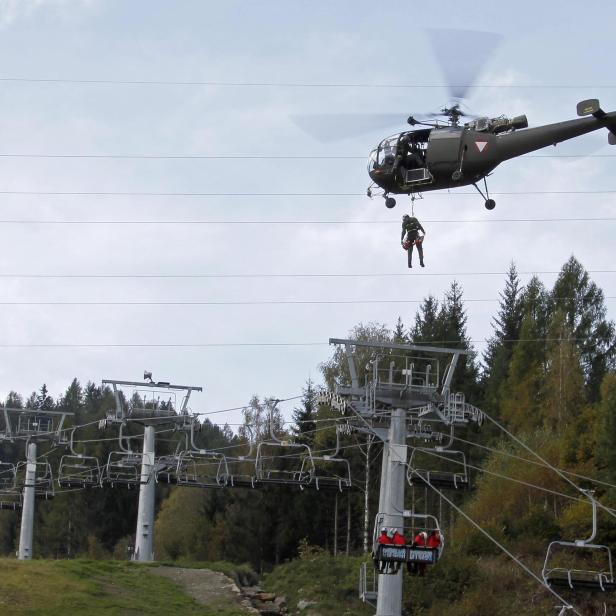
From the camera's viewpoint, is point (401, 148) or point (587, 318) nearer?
point (401, 148)

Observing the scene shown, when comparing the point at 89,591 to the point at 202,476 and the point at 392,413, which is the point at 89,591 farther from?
the point at 392,413

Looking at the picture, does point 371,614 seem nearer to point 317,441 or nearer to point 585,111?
point 317,441

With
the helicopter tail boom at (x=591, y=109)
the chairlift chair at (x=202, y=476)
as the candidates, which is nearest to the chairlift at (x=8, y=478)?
the chairlift chair at (x=202, y=476)

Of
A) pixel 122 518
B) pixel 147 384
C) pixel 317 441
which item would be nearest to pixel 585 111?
pixel 147 384

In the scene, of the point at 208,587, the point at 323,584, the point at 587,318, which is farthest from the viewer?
the point at 587,318

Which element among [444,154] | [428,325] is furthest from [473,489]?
[444,154]

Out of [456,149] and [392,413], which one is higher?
[456,149]

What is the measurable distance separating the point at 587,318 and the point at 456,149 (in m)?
45.8

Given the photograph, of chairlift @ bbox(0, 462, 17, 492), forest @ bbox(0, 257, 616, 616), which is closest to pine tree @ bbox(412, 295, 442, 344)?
forest @ bbox(0, 257, 616, 616)

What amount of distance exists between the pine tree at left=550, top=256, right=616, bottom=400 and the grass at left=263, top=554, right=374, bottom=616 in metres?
24.1

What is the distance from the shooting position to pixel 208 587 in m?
40.8

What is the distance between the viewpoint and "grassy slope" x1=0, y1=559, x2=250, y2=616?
3459cm

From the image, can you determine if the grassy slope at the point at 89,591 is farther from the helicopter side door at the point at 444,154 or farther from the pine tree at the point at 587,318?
the pine tree at the point at 587,318

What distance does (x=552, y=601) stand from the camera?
4253 centimetres
